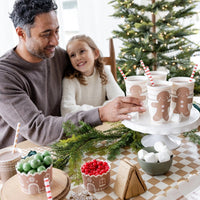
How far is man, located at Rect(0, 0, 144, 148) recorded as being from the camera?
50.6 inches

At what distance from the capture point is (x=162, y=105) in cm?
107

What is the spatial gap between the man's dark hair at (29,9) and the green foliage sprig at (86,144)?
676 mm

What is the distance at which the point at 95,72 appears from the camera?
2.04 metres

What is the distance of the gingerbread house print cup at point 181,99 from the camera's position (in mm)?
1076

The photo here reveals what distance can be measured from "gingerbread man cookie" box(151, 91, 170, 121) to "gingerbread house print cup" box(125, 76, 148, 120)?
0.13 metres

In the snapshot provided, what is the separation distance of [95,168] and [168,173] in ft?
0.96

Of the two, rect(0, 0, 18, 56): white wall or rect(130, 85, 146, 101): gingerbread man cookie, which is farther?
rect(0, 0, 18, 56): white wall

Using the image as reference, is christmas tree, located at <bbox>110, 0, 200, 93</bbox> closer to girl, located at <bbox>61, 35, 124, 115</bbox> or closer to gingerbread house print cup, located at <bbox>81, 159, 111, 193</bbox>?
girl, located at <bbox>61, 35, 124, 115</bbox>

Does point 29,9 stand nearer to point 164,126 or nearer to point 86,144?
point 86,144

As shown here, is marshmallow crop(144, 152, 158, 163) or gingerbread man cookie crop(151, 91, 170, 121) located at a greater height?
gingerbread man cookie crop(151, 91, 170, 121)

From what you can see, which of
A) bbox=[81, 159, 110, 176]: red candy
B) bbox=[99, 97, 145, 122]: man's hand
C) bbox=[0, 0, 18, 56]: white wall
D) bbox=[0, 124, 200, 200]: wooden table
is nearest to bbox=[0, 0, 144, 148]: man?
bbox=[99, 97, 145, 122]: man's hand

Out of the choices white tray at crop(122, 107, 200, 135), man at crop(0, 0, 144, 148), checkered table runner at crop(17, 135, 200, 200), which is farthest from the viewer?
man at crop(0, 0, 144, 148)

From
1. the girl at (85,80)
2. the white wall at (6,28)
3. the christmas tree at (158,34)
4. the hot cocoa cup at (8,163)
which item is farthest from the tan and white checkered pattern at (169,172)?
the white wall at (6,28)

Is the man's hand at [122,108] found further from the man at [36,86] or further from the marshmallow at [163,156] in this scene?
the marshmallow at [163,156]
